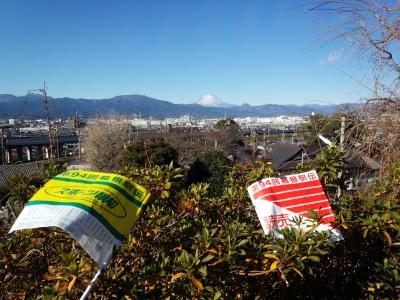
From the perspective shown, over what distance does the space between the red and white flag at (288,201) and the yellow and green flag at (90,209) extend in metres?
0.82

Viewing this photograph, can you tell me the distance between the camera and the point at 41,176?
10.8ft

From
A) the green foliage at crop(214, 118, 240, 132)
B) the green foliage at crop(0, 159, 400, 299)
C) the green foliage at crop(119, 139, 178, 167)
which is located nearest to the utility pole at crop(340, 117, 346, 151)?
the green foliage at crop(0, 159, 400, 299)

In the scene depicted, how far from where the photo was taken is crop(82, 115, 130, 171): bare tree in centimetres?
2552

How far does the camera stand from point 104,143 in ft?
89.0

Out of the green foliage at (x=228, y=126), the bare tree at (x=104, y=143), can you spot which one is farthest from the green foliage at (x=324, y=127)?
the green foliage at (x=228, y=126)

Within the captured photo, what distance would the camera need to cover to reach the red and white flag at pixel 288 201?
2311 mm

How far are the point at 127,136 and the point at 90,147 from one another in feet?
16.1

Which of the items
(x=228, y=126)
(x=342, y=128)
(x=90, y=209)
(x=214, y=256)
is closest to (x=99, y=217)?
(x=90, y=209)

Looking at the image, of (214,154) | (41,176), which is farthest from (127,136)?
(41,176)

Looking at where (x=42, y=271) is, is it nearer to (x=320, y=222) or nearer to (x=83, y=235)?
(x=83, y=235)

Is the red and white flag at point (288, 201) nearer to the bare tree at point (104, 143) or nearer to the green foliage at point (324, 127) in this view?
the green foliage at point (324, 127)

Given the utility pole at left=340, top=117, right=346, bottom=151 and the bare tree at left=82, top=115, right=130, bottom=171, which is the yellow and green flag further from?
the bare tree at left=82, top=115, right=130, bottom=171

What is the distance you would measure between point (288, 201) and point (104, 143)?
2603 centimetres

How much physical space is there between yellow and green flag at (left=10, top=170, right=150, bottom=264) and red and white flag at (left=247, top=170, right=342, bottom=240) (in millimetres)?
818
